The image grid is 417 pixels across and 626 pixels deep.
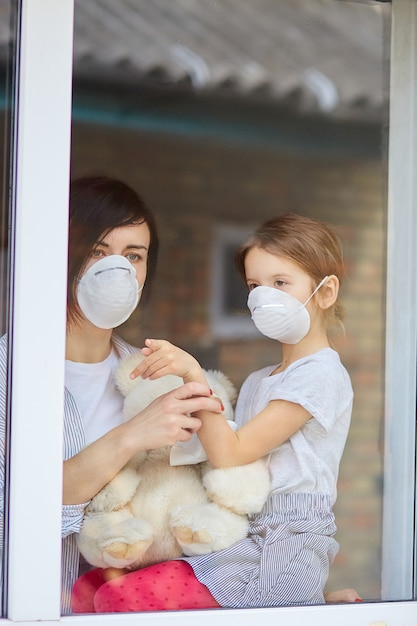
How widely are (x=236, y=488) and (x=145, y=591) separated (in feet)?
0.89

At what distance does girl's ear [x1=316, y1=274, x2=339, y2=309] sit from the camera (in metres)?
2.20

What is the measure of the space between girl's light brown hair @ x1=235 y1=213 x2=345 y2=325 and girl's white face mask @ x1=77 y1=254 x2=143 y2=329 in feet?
0.84

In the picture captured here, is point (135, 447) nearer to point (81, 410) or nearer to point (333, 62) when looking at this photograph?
point (81, 410)

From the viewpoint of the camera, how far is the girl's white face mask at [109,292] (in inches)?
78.7

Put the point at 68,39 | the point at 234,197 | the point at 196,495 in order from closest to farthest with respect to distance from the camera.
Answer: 1. the point at 68,39
2. the point at 196,495
3. the point at 234,197

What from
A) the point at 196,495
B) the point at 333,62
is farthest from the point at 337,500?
the point at 333,62

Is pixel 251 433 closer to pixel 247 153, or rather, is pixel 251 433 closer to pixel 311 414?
pixel 311 414

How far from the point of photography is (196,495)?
206cm

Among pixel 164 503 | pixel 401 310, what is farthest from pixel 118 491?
pixel 401 310

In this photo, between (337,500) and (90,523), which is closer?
(90,523)

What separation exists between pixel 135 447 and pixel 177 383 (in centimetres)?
16

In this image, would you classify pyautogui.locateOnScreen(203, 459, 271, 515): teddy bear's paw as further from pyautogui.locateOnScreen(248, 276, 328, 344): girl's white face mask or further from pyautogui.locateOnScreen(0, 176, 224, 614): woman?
pyautogui.locateOnScreen(248, 276, 328, 344): girl's white face mask

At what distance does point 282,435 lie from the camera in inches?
82.8

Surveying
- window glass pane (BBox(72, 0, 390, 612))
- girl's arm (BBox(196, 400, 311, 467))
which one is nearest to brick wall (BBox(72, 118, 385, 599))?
window glass pane (BBox(72, 0, 390, 612))
